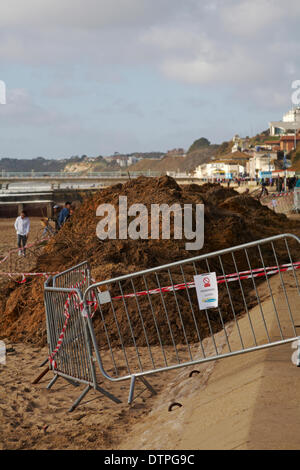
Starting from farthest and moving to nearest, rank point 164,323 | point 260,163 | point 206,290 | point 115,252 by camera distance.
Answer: point 260,163 < point 115,252 < point 164,323 < point 206,290

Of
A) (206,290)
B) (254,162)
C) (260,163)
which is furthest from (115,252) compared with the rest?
(254,162)

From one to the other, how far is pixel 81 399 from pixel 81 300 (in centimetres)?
112

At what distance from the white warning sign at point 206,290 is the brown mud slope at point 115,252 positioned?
238cm

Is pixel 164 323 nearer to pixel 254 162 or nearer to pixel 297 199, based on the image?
pixel 297 199

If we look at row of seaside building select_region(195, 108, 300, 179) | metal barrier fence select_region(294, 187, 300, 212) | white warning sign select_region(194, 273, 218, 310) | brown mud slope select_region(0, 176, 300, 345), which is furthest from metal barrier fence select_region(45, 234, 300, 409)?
row of seaside building select_region(195, 108, 300, 179)

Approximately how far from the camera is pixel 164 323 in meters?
8.41

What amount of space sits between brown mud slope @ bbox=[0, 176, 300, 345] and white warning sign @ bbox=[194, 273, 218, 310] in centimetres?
238

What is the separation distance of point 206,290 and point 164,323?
8.35 feet

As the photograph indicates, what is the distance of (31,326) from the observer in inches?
363

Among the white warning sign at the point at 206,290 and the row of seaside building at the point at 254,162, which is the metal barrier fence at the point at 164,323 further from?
the row of seaside building at the point at 254,162

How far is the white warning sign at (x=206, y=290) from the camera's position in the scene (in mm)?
5973

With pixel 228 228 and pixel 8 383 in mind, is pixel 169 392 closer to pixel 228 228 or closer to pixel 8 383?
pixel 8 383
